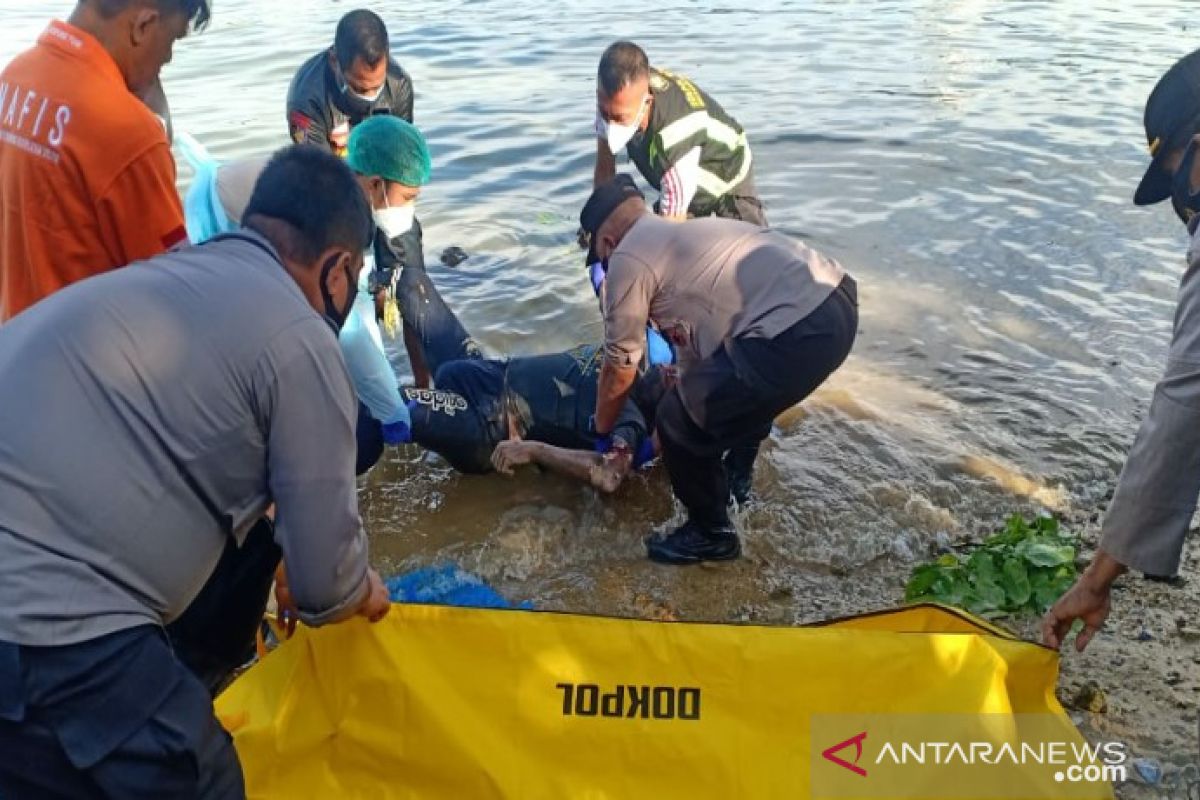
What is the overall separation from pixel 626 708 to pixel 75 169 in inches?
73.7

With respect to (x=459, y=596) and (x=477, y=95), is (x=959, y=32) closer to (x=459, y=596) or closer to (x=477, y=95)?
(x=477, y=95)

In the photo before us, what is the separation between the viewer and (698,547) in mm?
3834

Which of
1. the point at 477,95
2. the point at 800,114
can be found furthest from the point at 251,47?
the point at 800,114

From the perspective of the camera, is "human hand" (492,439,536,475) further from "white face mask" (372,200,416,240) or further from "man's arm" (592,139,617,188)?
"man's arm" (592,139,617,188)

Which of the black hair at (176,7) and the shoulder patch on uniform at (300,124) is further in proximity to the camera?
the shoulder patch on uniform at (300,124)

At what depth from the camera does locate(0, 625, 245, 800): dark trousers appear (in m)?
1.70

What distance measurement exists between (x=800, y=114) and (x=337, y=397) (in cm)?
980

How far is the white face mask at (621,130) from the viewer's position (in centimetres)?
473

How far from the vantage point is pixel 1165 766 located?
2.54m

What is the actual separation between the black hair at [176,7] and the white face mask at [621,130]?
236cm

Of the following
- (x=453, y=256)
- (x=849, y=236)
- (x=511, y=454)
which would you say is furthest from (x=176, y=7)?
(x=849, y=236)

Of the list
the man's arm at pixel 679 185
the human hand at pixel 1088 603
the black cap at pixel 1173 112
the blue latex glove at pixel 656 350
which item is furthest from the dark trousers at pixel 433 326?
the black cap at pixel 1173 112

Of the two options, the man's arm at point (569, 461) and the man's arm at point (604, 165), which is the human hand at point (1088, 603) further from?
the man's arm at point (604, 165)

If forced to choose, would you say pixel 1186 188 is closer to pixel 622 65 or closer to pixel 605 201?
pixel 605 201
